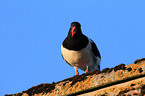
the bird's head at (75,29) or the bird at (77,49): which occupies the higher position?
the bird's head at (75,29)

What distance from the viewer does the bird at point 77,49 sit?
865 centimetres

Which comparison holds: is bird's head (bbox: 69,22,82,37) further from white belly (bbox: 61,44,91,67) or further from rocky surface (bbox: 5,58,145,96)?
rocky surface (bbox: 5,58,145,96)

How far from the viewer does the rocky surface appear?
3.23 meters

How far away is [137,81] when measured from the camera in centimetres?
331

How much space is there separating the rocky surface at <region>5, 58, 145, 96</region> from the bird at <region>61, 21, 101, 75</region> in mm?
4206

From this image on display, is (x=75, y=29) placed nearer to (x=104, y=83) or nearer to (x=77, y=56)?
(x=77, y=56)

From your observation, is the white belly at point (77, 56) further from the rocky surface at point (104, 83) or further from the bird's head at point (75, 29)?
the rocky surface at point (104, 83)

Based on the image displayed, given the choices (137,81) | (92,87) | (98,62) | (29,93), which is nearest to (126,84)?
(137,81)

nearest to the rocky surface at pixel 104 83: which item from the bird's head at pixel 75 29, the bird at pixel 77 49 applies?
the bird at pixel 77 49

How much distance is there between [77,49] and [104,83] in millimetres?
5042

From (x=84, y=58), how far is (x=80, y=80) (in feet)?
16.6

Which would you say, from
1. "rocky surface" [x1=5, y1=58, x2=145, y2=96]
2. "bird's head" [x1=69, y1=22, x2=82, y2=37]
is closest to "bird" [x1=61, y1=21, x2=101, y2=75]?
"bird's head" [x1=69, y1=22, x2=82, y2=37]

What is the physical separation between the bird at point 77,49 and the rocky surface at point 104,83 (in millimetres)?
4206

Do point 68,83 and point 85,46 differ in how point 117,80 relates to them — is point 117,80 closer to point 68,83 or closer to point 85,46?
point 68,83
